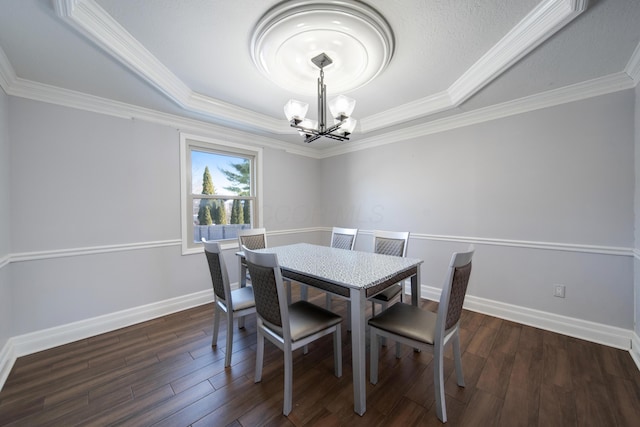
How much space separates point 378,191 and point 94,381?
366 centimetres

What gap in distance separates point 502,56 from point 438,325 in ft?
6.82

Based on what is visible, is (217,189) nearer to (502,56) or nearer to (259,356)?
(259,356)

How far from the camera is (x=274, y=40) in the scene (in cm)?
168

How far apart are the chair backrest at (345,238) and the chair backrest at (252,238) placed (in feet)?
2.97

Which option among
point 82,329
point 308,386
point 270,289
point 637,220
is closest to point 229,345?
point 308,386

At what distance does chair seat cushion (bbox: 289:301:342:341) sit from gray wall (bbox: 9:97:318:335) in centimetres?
195

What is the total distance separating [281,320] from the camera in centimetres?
147

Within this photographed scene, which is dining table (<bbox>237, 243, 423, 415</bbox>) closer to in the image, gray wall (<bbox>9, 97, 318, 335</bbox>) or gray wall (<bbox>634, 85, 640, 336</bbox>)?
gray wall (<bbox>9, 97, 318, 335</bbox>)

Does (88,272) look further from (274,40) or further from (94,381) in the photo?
(274,40)

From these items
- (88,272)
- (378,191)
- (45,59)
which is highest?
(45,59)

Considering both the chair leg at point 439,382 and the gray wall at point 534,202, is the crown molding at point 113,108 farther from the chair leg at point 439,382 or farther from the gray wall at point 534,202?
the chair leg at point 439,382

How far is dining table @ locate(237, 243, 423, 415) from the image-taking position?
1432 millimetres

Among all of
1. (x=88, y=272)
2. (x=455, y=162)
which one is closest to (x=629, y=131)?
(x=455, y=162)

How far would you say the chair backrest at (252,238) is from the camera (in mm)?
2863
